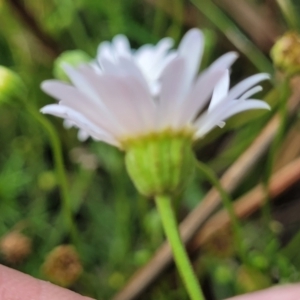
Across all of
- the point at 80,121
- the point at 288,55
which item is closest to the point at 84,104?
the point at 80,121

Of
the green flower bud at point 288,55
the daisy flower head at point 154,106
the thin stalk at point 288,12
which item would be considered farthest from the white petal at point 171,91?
the thin stalk at point 288,12

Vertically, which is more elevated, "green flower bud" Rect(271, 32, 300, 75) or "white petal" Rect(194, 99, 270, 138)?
"green flower bud" Rect(271, 32, 300, 75)

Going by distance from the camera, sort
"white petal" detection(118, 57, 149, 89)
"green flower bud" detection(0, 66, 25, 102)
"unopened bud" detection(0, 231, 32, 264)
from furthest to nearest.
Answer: "unopened bud" detection(0, 231, 32, 264)
"green flower bud" detection(0, 66, 25, 102)
"white petal" detection(118, 57, 149, 89)

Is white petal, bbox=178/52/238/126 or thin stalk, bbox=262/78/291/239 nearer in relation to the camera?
white petal, bbox=178/52/238/126

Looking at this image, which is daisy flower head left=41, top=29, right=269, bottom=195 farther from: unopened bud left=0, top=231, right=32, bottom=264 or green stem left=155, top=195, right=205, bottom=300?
unopened bud left=0, top=231, right=32, bottom=264

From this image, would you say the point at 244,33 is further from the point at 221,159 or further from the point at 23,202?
the point at 23,202

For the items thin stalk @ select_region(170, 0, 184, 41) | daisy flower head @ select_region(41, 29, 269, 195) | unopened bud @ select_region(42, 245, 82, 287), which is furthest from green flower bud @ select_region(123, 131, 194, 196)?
thin stalk @ select_region(170, 0, 184, 41)

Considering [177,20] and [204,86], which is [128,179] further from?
[204,86]
